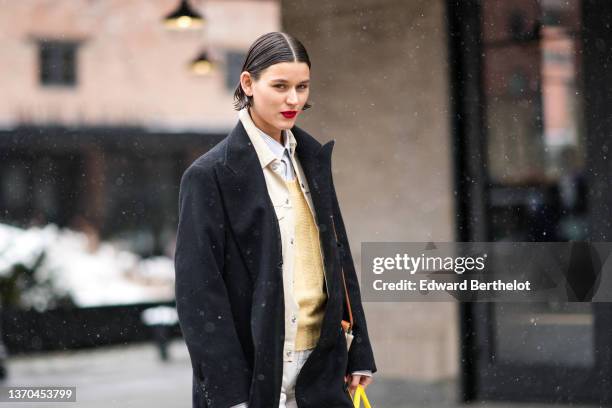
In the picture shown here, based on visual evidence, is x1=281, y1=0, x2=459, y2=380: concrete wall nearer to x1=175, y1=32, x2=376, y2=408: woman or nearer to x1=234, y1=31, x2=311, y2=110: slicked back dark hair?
x1=175, y1=32, x2=376, y2=408: woman

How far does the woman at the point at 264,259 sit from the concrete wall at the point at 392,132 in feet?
10.0

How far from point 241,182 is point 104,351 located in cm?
456

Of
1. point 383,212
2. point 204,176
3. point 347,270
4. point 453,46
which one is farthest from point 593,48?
point 204,176

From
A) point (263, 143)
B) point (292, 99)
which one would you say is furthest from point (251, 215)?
point (292, 99)

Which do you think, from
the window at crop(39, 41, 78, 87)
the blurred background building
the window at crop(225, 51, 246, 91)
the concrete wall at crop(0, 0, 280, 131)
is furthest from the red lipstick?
the window at crop(225, 51, 246, 91)

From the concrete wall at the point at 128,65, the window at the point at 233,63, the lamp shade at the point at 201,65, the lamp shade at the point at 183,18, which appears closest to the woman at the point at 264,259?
the lamp shade at the point at 183,18

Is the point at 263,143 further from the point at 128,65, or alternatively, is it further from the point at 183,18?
the point at 128,65

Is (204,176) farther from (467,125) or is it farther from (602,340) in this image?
(602,340)

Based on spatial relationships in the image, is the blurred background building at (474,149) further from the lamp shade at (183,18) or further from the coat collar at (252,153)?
the coat collar at (252,153)

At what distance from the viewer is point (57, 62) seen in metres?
8.17

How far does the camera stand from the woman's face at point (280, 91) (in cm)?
271

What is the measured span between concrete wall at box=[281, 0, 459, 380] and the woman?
3.05 meters

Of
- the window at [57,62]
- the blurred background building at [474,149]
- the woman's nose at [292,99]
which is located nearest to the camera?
the woman's nose at [292,99]

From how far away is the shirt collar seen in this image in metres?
2.80
